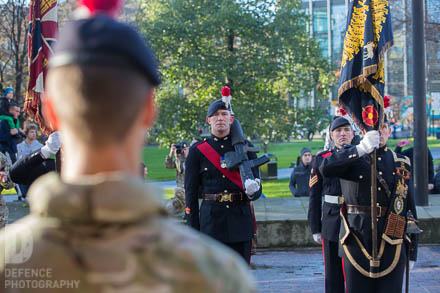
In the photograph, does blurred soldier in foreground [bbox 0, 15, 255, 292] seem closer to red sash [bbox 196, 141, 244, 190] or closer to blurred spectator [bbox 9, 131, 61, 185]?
blurred spectator [bbox 9, 131, 61, 185]

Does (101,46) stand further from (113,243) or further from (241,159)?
(241,159)

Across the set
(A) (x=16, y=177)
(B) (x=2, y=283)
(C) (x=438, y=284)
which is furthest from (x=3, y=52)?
(B) (x=2, y=283)

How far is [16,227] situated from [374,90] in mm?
3970


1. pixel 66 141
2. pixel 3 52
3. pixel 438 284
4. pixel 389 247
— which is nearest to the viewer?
pixel 66 141

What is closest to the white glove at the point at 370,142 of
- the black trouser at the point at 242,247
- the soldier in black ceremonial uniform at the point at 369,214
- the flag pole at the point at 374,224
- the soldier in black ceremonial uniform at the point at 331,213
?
the soldier in black ceremonial uniform at the point at 369,214

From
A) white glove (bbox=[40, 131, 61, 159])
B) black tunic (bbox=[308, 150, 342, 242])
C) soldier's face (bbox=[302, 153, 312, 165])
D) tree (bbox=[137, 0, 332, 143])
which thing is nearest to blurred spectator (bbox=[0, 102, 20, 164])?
soldier's face (bbox=[302, 153, 312, 165])

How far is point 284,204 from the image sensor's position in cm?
977

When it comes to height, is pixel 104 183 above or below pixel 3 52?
below

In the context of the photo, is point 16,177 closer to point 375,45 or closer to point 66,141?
point 375,45

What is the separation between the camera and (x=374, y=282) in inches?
179

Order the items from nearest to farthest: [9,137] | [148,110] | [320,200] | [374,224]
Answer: [148,110] < [374,224] < [320,200] < [9,137]

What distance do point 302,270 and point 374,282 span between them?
292cm

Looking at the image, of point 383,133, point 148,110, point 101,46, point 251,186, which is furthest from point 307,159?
point 101,46

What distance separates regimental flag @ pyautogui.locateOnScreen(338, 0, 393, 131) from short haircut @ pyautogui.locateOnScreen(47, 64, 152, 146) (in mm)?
3721
